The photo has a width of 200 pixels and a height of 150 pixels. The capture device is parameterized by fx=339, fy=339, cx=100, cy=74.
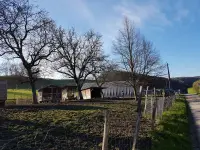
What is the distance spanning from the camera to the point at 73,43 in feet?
165

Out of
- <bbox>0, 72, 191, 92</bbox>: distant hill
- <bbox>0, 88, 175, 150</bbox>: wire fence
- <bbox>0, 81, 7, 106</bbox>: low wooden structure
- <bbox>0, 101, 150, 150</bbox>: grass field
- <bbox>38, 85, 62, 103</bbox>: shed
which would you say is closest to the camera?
<bbox>0, 88, 175, 150</bbox>: wire fence

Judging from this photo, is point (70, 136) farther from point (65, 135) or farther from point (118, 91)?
point (118, 91)

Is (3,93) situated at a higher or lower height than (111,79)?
lower

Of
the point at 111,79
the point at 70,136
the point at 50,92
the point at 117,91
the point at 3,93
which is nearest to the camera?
the point at 70,136

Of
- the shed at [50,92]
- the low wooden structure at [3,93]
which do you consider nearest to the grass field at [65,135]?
the low wooden structure at [3,93]

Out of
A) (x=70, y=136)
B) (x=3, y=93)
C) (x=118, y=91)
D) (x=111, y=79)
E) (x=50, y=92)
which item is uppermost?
(x=111, y=79)

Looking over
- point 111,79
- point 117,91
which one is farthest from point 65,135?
point 117,91

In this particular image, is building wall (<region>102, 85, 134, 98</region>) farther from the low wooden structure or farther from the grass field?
the grass field

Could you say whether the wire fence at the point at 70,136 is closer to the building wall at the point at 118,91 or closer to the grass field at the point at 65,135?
the grass field at the point at 65,135

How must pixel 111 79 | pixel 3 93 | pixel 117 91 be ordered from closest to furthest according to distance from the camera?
pixel 3 93 < pixel 111 79 < pixel 117 91

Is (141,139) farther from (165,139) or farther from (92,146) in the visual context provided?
(92,146)

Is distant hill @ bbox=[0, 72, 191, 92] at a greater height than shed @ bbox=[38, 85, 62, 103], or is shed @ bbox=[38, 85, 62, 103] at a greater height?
distant hill @ bbox=[0, 72, 191, 92]

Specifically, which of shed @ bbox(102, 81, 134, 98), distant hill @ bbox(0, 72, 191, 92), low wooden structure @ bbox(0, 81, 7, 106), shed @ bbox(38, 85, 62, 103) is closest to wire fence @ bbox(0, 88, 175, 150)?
low wooden structure @ bbox(0, 81, 7, 106)

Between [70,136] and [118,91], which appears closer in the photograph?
[70,136]
